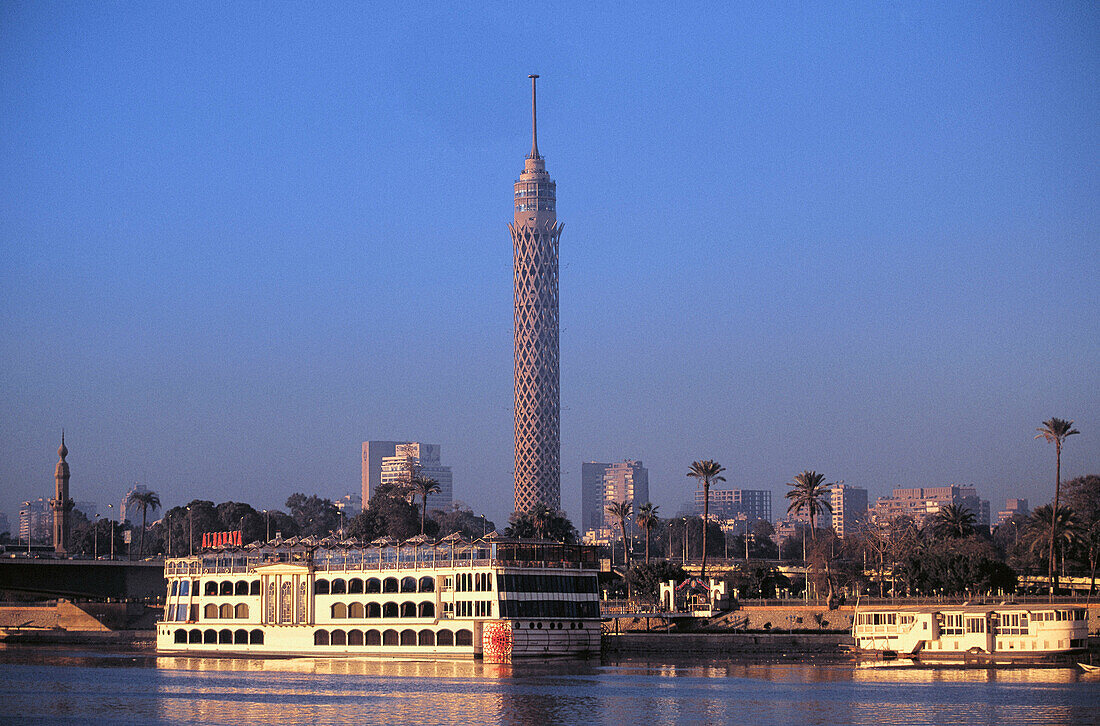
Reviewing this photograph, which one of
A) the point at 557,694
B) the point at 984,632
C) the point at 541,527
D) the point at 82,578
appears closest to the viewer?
the point at 557,694

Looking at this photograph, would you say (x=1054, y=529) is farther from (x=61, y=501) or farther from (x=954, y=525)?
(x=61, y=501)

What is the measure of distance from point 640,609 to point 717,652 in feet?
87.3

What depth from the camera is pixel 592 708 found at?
6356 cm

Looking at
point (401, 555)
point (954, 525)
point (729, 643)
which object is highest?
point (954, 525)

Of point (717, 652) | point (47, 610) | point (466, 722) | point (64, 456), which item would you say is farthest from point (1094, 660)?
point (64, 456)

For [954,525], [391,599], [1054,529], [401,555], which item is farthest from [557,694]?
[954,525]

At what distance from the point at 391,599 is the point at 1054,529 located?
2042 inches

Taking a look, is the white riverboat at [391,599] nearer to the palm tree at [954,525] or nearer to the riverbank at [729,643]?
the riverbank at [729,643]

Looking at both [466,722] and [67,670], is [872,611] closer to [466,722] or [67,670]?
[466,722]

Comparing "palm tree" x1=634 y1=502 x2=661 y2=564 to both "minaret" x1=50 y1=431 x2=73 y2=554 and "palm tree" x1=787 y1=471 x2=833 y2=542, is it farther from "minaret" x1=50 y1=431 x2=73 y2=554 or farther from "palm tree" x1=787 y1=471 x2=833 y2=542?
"minaret" x1=50 y1=431 x2=73 y2=554

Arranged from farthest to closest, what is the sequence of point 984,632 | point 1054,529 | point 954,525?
point 954,525
point 1054,529
point 984,632

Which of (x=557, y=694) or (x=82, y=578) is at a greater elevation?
(x=82, y=578)

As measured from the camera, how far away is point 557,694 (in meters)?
69.1

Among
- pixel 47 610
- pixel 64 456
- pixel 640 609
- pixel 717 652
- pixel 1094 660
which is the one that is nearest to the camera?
pixel 1094 660
